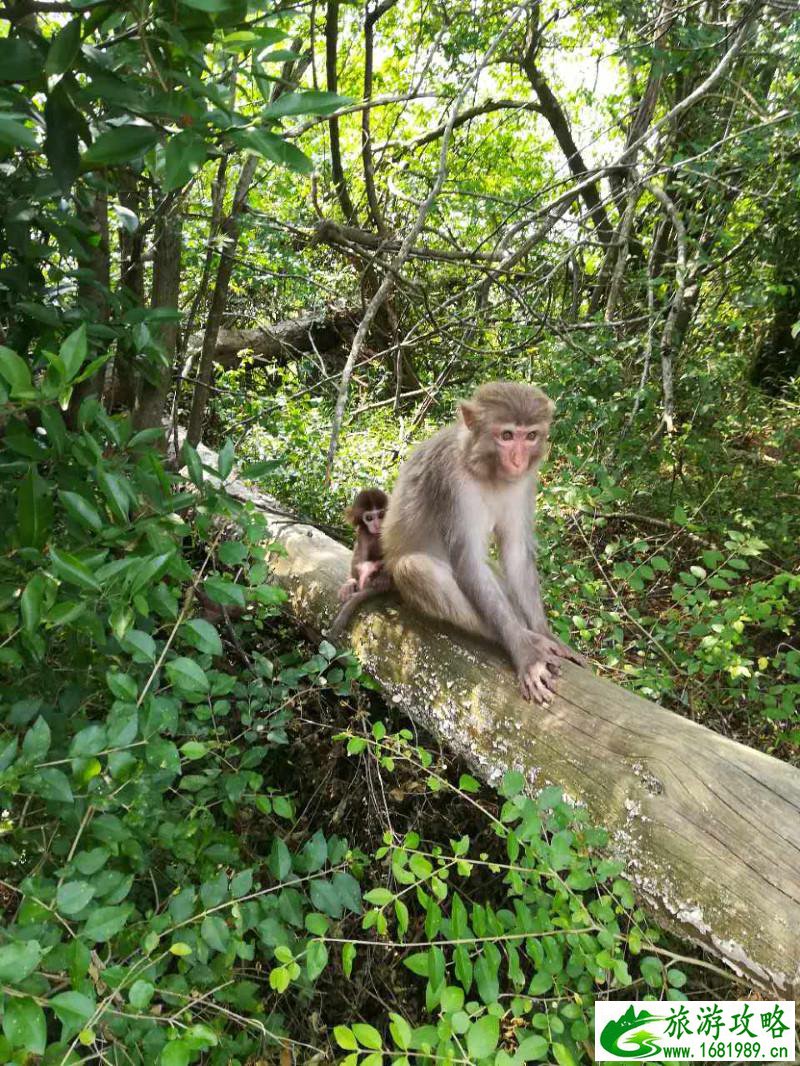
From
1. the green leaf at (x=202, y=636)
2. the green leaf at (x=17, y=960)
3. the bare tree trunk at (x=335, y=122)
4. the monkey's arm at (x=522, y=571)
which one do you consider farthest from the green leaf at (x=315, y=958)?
the bare tree trunk at (x=335, y=122)

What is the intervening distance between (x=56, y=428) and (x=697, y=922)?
2579 mm

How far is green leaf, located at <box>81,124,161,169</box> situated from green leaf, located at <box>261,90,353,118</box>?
312mm

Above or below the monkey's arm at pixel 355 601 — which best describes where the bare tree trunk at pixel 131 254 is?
above

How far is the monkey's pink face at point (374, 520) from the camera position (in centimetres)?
496

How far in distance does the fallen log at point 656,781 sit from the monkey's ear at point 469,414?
1168 millimetres

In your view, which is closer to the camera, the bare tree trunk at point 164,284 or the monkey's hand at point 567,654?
the monkey's hand at point 567,654

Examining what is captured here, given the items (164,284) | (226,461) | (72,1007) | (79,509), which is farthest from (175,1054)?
(164,284)

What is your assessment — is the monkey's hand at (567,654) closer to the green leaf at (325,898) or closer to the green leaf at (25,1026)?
the green leaf at (325,898)

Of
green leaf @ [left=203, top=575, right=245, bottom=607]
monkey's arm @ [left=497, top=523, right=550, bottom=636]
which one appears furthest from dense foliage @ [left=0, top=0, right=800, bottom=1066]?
monkey's arm @ [left=497, top=523, right=550, bottom=636]

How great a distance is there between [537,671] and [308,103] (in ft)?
8.14

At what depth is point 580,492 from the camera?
4758 millimetres

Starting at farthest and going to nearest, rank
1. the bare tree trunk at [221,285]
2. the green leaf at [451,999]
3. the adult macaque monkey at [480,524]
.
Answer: the bare tree trunk at [221,285] → the adult macaque monkey at [480,524] → the green leaf at [451,999]

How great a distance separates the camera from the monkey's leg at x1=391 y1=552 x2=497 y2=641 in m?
3.89

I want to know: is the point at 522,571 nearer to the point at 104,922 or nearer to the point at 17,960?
the point at 104,922
